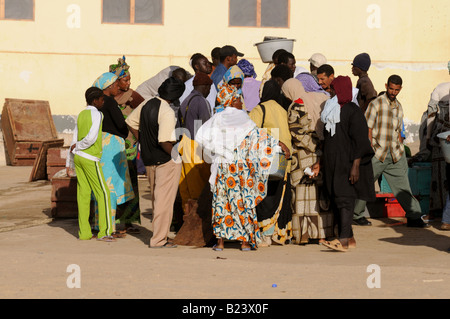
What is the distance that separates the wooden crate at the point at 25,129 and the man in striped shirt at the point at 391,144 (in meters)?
9.92

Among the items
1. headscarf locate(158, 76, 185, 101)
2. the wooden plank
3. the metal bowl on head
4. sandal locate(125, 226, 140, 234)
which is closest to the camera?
headscarf locate(158, 76, 185, 101)

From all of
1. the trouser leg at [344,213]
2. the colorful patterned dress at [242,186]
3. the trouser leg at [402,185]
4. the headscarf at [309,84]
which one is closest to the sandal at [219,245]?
the colorful patterned dress at [242,186]

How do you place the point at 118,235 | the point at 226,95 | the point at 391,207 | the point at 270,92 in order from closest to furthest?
1. the point at 226,95
2. the point at 270,92
3. the point at 118,235
4. the point at 391,207

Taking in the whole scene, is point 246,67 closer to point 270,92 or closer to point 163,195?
point 270,92

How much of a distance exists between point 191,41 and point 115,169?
33.9ft

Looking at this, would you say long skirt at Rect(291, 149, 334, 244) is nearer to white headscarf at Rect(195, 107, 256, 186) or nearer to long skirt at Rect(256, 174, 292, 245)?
long skirt at Rect(256, 174, 292, 245)

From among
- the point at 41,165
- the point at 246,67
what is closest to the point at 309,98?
the point at 246,67

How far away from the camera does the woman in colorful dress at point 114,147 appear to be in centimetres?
941

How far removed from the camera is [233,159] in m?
8.67

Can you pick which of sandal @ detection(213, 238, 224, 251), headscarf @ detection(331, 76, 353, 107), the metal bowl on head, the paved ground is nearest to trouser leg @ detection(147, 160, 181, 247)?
the paved ground

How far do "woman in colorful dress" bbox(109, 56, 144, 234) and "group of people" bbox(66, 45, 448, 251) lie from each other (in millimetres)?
13

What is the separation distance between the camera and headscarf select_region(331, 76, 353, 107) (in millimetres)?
8719

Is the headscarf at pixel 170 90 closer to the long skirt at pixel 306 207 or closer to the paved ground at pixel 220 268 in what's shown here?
the long skirt at pixel 306 207

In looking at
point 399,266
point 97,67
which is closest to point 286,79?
point 399,266
